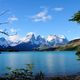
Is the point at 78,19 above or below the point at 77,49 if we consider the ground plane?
above

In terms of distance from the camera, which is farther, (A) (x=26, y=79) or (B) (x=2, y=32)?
(A) (x=26, y=79)

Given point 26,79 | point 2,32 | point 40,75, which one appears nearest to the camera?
point 2,32

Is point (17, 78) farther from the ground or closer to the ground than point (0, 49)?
closer to the ground

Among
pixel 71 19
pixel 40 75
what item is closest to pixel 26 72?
pixel 40 75

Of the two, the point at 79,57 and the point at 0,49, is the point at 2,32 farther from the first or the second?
the point at 79,57

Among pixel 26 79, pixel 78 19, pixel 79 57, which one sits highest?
pixel 78 19

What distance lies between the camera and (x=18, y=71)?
1675cm

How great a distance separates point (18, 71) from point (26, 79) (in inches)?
38.3

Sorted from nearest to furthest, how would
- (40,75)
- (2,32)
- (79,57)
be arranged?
(2,32) < (40,75) < (79,57)

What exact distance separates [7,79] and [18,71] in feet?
2.91

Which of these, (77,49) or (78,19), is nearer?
(78,19)

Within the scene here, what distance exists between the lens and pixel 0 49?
10352 millimetres

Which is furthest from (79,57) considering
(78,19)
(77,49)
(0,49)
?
(0,49)

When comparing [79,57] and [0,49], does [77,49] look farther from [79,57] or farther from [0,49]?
[0,49]
